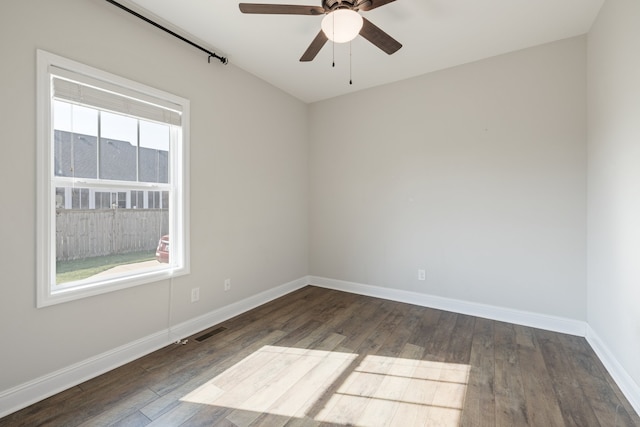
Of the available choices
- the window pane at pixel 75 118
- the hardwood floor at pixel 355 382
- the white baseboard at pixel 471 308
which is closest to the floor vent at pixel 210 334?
the hardwood floor at pixel 355 382

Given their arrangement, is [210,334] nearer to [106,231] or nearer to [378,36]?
[106,231]

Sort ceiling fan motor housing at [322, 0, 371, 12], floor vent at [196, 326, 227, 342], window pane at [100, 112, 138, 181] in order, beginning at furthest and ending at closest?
floor vent at [196, 326, 227, 342]
window pane at [100, 112, 138, 181]
ceiling fan motor housing at [322, 0, 371, 12]

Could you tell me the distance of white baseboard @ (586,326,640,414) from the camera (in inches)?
67.9

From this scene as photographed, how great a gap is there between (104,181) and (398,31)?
279 cm

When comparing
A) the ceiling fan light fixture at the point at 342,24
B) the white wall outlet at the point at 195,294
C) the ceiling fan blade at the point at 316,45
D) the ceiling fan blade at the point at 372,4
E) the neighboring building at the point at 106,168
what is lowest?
the white wall outlet at the point at 195,294

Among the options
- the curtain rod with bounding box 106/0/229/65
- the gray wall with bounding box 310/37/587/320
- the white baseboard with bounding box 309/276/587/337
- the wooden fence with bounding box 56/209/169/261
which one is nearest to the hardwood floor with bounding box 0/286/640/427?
the white baseboard with bounding box 309/276/587/337

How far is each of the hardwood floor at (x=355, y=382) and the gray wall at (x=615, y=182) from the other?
0.40 metres

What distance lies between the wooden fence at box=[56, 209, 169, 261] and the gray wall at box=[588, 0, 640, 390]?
3538 mm

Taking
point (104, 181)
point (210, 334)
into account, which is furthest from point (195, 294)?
point (104, 181)

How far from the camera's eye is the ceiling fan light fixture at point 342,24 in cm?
171

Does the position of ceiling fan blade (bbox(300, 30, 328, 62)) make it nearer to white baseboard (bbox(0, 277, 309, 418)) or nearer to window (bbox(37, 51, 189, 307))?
window (bbox(37, 51, 189, 307))

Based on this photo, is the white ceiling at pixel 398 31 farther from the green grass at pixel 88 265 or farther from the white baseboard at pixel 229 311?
the white baseboard at pixel 229 311

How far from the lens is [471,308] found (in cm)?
311

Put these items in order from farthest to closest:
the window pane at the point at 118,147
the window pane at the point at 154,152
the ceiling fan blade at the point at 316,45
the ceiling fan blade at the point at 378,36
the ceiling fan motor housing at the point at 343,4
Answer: the window pane at the point at 154,152 < the window pane at the point at 118,147 < the ceiling fan blade at the point at 316,45 < the ceiling fan blade at the point at 378,36 < the ceiling fan motor housing at the point at 343,4
